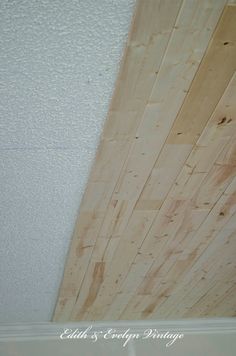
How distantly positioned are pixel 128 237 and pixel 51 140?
2.15 ft

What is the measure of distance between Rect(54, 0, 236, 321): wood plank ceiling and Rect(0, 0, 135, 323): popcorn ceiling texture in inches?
1.6

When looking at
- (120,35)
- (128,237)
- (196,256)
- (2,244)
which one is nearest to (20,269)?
(2,244)

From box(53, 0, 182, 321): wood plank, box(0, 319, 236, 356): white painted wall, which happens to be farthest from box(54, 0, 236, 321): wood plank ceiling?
box(0, 319, 236, 356): white painted wall

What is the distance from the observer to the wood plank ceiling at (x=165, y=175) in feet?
2.35

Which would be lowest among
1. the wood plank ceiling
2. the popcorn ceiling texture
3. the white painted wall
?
the white painted wall

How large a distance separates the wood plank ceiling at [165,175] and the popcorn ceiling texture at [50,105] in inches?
1.6

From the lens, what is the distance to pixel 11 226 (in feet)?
4.36

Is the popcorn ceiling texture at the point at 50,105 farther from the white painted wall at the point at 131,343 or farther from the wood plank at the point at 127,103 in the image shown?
the white painted wall at the point at 131,343

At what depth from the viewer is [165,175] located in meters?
1.13

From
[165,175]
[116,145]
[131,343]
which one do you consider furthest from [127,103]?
[131,343]

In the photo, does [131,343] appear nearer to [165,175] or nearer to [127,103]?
[165,175]

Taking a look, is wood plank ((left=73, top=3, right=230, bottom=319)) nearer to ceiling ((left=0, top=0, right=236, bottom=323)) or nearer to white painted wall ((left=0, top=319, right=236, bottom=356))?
ceiling ((left=0, top=0, right=236, bottom=323))

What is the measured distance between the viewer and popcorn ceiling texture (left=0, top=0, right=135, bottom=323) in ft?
2.15

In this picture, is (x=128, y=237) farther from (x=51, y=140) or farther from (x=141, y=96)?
(x=141, y=96)
